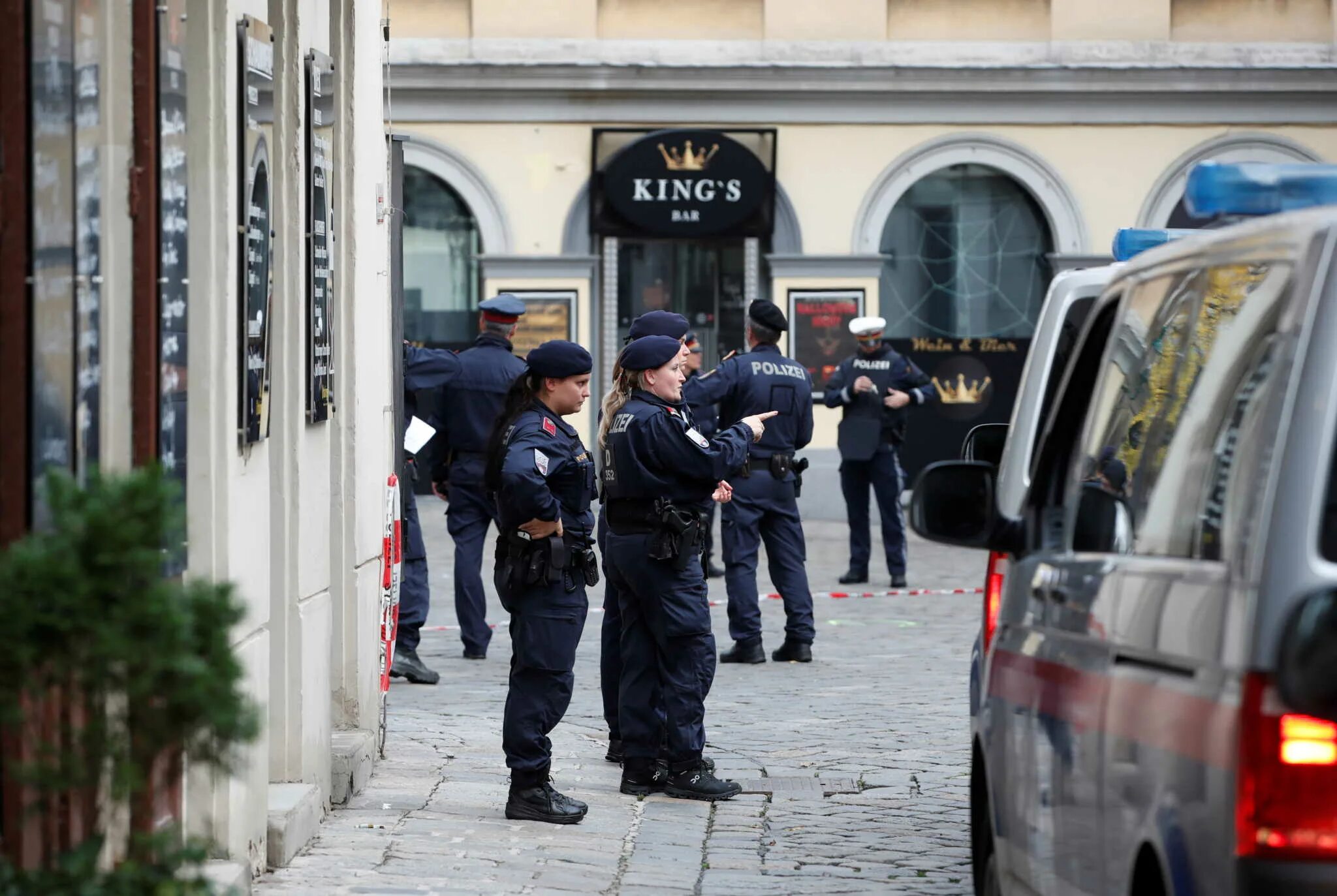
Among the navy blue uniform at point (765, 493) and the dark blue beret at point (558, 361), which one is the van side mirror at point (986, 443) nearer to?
the dark blue beret at point (558, 361)

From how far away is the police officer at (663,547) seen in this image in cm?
820

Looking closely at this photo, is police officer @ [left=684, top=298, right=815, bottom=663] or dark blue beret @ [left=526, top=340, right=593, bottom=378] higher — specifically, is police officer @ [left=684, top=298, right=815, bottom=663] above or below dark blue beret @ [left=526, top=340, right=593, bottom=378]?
below

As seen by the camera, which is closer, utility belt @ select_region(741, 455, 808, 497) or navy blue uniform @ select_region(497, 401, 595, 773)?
navy blue uniform @ select_region(497, 401, 595, 773)

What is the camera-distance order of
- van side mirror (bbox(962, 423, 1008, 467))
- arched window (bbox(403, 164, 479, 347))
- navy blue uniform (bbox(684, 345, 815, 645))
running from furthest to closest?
1. arched window (bbox(403, 164, 479, 347))
2. navy blue uniform (bbox(684, 345, 815, 645))
3. van side mirror (bbox(962, 423, 1008, 467))

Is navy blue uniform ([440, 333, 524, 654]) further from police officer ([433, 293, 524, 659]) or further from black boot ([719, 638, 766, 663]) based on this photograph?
black boot ([719, 638, 766, 663])

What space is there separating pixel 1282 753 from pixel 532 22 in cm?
2054

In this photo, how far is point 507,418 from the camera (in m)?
7.77

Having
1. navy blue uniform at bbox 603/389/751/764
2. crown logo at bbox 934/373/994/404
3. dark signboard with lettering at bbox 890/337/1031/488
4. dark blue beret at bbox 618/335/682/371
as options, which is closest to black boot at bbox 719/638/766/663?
navy blue uniform at bbox 603/389/751/764

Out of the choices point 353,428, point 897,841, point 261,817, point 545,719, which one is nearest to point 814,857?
point 897,841

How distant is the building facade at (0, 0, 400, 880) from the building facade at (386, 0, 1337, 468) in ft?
44.7

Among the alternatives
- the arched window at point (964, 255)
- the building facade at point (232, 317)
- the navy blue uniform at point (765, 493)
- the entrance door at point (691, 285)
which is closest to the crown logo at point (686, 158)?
the entrance door at point (691, 285)

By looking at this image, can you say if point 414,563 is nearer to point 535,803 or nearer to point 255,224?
point 535,803

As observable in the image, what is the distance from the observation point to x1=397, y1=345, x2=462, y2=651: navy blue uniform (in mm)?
11516

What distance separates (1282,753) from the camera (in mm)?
3006
